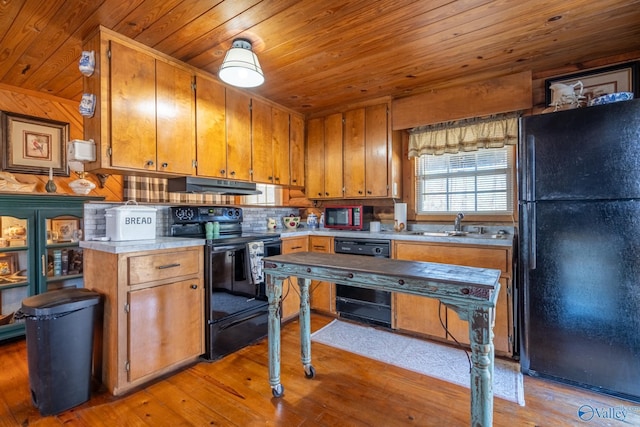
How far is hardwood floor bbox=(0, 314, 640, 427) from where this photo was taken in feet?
5.53

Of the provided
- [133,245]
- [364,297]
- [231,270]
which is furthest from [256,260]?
[364,297]

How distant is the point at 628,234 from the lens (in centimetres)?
183

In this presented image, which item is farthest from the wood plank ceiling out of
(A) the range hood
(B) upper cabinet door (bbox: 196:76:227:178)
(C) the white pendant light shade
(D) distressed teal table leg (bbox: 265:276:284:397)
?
(D) distressed teal table leg (bbox: 265:276:284:397)

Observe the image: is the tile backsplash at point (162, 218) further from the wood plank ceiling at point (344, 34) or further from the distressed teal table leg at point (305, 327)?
the distressed teal table leg at point (305, 327)

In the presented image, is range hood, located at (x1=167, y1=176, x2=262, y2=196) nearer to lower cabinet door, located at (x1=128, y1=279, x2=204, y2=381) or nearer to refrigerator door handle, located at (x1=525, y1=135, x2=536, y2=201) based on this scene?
lower cabinet door, located at (x1=128, y1=279, x2=204, y2=381)

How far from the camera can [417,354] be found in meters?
2.46

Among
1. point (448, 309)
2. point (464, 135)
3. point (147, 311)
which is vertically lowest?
point (448, 309)

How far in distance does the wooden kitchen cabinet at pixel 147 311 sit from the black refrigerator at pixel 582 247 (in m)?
2.46

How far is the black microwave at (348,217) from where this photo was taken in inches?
133

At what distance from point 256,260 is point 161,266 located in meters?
0.82

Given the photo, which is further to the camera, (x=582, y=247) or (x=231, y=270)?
(x=231, y=270)

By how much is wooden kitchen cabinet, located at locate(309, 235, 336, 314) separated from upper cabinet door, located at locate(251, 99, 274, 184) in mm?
869

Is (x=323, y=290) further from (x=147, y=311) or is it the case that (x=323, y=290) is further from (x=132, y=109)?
(x=132, y=109)

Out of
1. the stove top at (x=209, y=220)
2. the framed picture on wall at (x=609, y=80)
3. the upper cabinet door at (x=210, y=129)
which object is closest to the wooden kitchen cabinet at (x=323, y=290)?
the stove top at (x=209, y=220)
